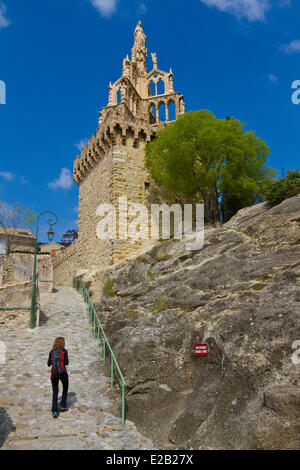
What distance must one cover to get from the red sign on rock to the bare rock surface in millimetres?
2071

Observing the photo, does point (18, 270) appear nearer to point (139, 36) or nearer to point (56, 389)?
point (56, 389)

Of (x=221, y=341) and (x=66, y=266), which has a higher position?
(x=66, y=266)

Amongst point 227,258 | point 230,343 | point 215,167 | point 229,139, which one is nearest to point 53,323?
point 227,258

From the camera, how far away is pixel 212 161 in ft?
64.4

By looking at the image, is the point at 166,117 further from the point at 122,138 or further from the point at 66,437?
the point at 66,437

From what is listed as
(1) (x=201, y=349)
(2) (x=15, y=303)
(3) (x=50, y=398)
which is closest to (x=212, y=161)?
(2) (x=15, y=303)

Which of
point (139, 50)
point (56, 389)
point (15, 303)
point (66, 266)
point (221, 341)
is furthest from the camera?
point (139, 50)

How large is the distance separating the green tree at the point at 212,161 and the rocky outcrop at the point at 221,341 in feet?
21.3

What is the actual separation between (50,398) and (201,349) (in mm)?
3787

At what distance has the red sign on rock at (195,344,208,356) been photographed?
7.29m

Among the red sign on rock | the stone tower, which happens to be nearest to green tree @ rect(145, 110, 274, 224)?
the stone tower

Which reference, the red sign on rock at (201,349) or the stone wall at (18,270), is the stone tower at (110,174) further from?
the red sign on rock at (201,349)

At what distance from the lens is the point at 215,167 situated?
63.3 feet
